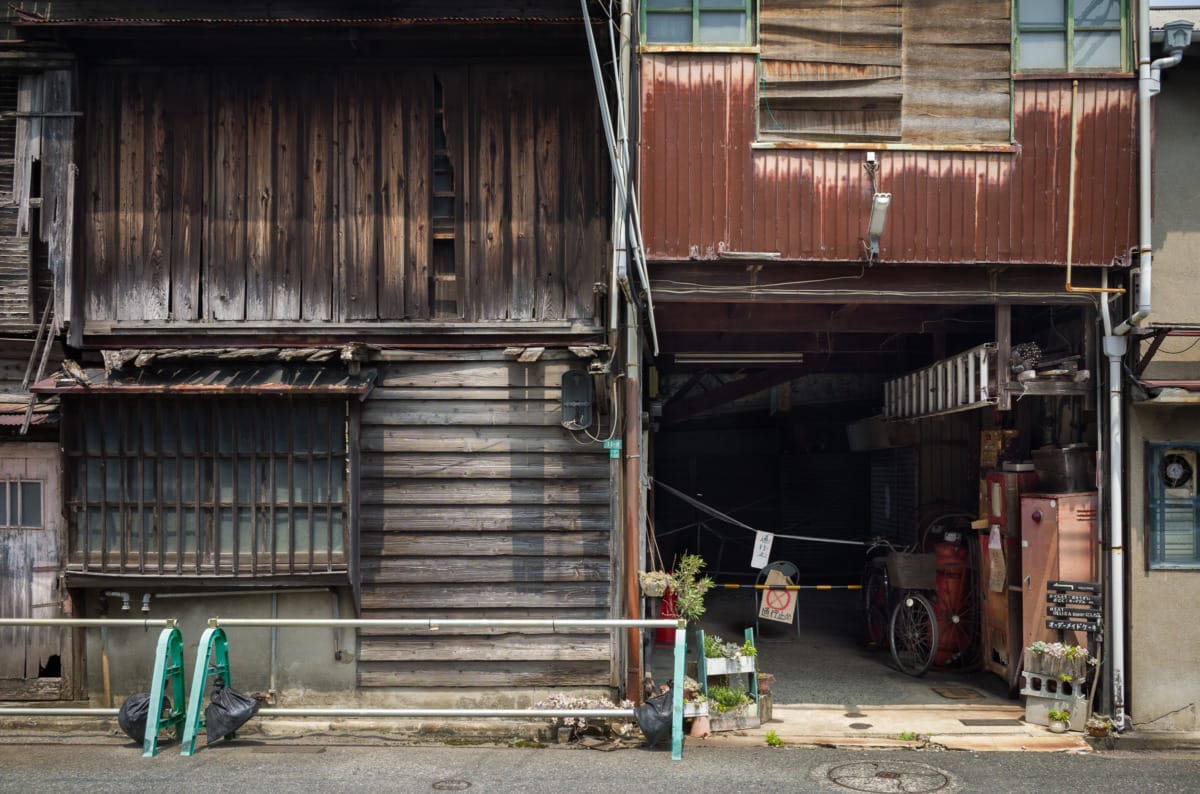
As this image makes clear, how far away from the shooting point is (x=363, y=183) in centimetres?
1028

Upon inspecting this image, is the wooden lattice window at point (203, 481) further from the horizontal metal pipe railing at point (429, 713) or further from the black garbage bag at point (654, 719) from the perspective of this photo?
the black garbage bag at point (654, 719)

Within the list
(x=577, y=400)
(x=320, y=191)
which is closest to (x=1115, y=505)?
(x=577, y=400)

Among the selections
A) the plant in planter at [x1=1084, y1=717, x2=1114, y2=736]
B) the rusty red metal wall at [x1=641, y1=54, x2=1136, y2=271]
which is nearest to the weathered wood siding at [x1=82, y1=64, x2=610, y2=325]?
the rusty red metal wall at [x1=641, y1=54, x2=1136, y2=271]

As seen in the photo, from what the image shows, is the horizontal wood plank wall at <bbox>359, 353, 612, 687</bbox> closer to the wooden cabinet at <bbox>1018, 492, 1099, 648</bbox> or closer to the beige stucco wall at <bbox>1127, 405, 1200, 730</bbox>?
the wooden cabinet at <bbox>1018, 492, 1099, 648</bbox>

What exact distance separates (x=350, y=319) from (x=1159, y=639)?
28.7 ft

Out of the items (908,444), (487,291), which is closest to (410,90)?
(487,291)

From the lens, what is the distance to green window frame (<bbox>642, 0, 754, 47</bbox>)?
9.51m

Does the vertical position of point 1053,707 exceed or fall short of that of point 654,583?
it falls short

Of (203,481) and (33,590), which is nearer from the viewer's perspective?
(203,481)

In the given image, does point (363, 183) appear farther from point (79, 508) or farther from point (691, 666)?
point (691, 666)

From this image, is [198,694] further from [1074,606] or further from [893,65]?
[893,65]

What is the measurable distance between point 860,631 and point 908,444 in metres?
2.90

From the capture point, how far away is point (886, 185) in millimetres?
9453

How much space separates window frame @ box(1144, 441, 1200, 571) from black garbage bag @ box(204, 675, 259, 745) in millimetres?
8657
